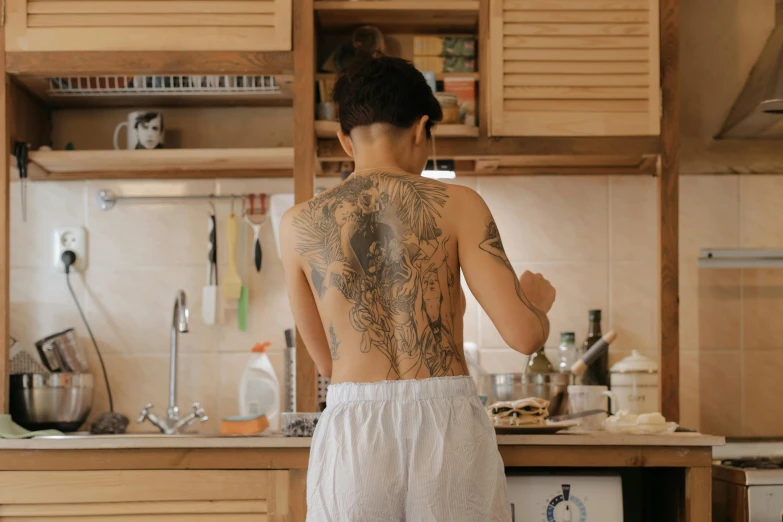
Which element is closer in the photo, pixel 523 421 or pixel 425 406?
pixel 425 406

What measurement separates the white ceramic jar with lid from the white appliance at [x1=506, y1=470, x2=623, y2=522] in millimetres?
409

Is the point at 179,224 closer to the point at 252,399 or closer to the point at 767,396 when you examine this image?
the point at 252,399

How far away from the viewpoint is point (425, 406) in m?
1.56

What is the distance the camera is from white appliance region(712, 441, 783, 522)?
207 centimetres

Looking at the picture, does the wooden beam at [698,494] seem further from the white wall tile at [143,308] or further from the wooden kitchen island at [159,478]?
the white wall tile at [143,308]

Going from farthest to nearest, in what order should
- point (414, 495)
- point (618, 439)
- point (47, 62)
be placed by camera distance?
point (47, 62) < point (618, 439) < point (414, 495)

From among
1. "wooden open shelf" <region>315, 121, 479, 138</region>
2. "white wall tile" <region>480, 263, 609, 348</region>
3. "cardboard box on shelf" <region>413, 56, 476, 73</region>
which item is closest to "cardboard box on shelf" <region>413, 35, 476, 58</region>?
"cardboard box on shelf" <region>413, 56, 476, 73</region>

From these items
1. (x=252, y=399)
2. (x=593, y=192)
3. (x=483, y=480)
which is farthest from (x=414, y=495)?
(x=593, y=192)

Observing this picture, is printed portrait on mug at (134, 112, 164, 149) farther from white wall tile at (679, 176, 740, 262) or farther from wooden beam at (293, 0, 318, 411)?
white wall tile at (679, 176, 740, 262)

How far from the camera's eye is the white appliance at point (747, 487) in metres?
2.07

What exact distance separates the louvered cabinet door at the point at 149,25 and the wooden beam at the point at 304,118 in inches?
1.9

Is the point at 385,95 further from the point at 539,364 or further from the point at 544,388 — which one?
the point at 539,364

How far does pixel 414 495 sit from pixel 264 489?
644mm

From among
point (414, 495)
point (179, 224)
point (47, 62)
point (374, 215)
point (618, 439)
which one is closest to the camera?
point (414, 495)
